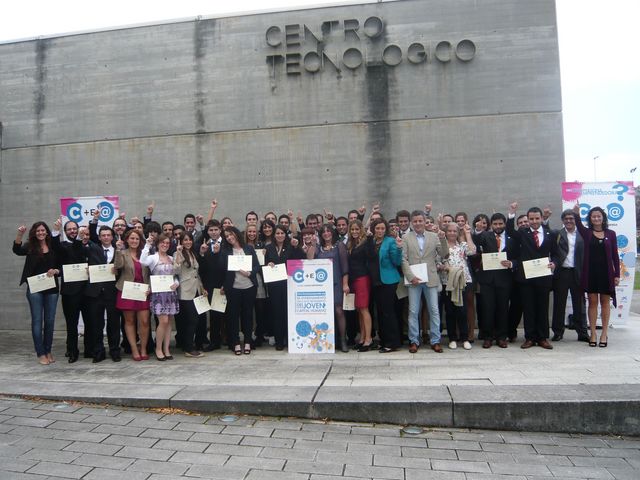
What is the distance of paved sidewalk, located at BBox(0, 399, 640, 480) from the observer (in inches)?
139

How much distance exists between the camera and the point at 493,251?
7168mm

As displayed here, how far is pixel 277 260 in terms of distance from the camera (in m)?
7.28

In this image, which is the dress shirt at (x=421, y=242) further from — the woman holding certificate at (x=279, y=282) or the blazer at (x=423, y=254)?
the woman holding certificate at (x=279, y=282)

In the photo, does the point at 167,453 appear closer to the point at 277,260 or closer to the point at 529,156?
the point at 277,260

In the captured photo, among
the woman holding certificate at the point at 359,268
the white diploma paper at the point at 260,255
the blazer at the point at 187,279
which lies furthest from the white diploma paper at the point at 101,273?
the woman holding certificate at the point at 359,268

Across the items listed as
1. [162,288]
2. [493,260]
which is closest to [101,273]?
[162,288]

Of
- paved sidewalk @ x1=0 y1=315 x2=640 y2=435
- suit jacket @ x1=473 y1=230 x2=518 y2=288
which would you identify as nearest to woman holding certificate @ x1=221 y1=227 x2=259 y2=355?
paved sidewalk @ x1=0 y1=315 x2=640 y2=435

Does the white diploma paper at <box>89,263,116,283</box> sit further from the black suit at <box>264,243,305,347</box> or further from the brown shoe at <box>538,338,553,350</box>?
the brown shoe at <box>538,338,553,350</box>

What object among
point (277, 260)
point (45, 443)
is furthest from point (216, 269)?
point (45, 443)

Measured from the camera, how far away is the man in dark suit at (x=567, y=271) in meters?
7.40

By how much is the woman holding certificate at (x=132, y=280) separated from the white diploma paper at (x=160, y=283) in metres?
0.28

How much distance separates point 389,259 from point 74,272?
470 centimetres

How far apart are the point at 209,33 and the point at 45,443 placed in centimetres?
887

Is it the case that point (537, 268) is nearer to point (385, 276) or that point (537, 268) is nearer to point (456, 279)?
point (456, 279)
